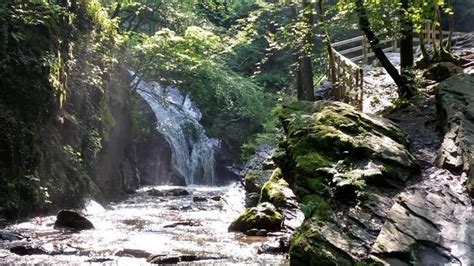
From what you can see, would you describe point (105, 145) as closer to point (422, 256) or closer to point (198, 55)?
point (198, 55)

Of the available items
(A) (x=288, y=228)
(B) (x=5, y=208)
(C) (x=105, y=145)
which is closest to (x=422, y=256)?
(A) (x=288, y=228)

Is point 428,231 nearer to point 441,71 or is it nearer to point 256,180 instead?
point 441,71

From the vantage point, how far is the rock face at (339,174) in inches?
239

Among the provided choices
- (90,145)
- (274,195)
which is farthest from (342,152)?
(90,145)

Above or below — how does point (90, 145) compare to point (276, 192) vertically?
above

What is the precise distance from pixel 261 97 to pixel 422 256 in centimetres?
2056

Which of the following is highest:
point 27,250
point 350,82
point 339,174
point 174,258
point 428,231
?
point 350,82

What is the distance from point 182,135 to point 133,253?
1677 centimetres

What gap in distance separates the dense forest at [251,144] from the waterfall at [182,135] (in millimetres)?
113

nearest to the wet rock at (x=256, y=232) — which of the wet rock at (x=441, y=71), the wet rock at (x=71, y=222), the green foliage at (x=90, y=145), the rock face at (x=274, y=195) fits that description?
the rock face at (x=274, y=195)

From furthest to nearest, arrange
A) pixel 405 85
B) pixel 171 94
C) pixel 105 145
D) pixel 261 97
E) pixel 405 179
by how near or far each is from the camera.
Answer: pixel 171 94 → pixel 261 97 → pixel 105 145 → pixel 405 85 → pixel 405 179

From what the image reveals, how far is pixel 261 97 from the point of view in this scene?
26.0 metres

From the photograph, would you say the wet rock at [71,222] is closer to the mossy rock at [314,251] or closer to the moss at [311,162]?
the moss at [311,162]

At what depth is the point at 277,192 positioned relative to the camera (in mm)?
11711
